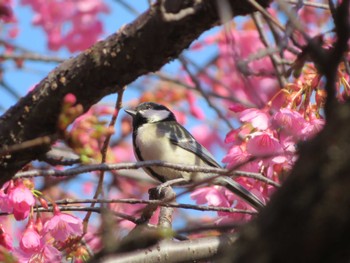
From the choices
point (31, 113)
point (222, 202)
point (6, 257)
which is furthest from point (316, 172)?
point (222, 202)

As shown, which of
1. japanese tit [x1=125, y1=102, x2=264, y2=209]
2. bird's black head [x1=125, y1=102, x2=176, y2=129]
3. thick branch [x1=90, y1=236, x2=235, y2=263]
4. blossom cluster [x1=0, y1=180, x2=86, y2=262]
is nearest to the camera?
thick branch [x1=90, y1=236, x2=235, y2=263]

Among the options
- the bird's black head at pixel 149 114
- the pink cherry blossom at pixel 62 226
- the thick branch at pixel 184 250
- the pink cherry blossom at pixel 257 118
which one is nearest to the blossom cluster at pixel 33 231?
the pink cherry blossom at pixel 62 226

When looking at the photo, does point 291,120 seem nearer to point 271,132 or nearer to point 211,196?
point 271,132

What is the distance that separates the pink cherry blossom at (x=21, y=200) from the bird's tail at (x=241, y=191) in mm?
879

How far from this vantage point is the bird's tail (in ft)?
9.95

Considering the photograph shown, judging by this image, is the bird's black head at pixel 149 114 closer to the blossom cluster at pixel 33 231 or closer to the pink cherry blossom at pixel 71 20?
the pink cherry blossom at pixel 71 20

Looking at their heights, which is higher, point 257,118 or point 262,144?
point 257,118

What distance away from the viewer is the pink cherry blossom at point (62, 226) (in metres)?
2.62

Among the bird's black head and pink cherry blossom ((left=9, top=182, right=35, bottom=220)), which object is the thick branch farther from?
the bird's black head

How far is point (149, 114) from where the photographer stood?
15.5ft

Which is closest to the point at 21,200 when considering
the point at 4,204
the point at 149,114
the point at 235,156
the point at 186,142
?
the point at 4,204

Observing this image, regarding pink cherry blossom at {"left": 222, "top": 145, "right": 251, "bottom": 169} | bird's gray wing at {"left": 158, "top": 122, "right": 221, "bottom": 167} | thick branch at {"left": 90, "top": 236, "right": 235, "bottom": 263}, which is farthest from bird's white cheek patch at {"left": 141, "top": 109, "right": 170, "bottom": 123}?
thick branch at {"left": 90, "top": 236, "right": 235, "bottom": 263}

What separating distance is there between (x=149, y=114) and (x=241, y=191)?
171cm

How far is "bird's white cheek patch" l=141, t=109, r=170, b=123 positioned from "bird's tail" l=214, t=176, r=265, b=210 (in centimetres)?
138
